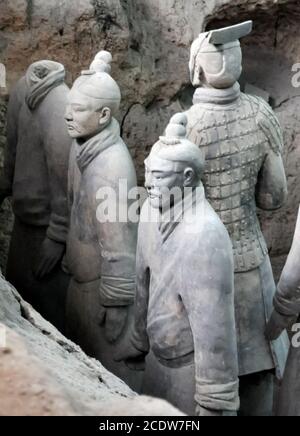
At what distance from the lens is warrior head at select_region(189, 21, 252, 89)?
5145 millimetres

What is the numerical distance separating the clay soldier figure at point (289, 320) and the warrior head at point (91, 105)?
1014 millimetres

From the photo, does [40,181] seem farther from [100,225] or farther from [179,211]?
[179,211]

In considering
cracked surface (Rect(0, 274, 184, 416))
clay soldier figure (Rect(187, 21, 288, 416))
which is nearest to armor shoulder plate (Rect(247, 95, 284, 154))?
clay soldier figure (Rect(187, 21, 288, 416))

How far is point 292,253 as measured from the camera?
5031 mm

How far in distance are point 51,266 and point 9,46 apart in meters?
1.25

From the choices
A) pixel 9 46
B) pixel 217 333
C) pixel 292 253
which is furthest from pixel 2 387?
pixel 9 46

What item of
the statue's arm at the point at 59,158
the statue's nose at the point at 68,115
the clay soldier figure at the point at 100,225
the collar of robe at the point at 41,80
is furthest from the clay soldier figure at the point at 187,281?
the collar of robe at the point at 41,80

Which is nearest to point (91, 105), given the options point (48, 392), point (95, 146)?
point (95, 146)

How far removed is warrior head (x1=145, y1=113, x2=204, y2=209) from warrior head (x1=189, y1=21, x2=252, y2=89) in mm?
549

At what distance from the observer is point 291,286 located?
16.6 feet

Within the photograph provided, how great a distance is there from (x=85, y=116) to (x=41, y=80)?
0.50 metres

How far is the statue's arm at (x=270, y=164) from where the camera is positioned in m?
5.27

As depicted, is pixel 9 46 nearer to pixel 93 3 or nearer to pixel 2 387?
pixel 93 3
